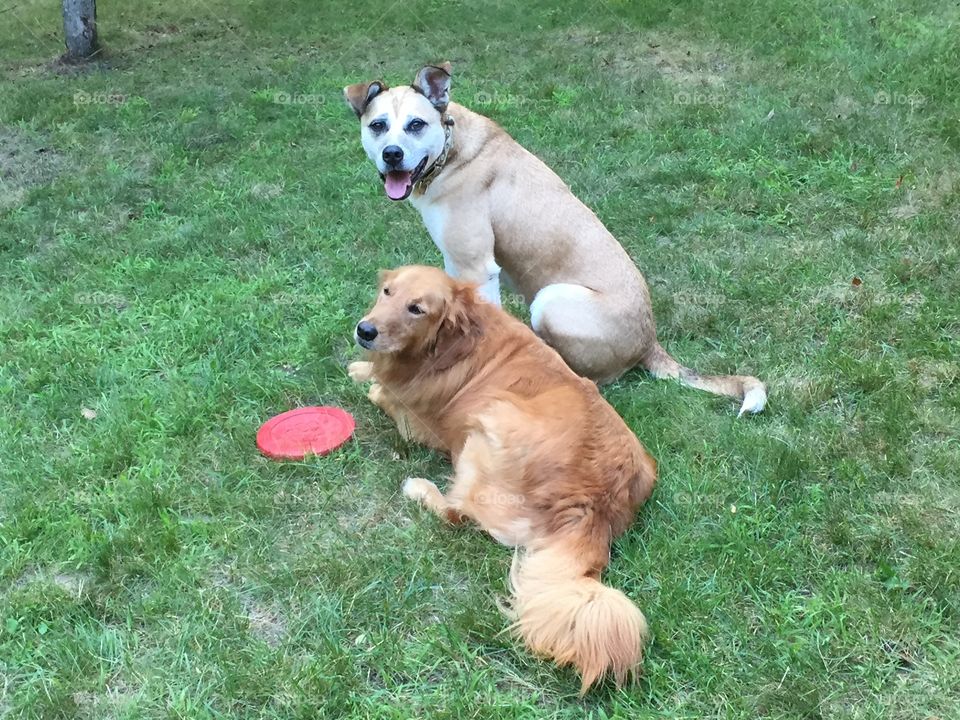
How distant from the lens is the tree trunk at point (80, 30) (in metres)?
9.97

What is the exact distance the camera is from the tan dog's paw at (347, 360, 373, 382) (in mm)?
4176

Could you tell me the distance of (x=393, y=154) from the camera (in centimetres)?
412

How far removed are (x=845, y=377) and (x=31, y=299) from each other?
16.6 feet

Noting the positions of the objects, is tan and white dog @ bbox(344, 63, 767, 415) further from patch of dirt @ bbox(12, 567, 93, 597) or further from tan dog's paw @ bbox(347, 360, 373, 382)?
patch of dirt @ bbox(12, 567, 93, 597)

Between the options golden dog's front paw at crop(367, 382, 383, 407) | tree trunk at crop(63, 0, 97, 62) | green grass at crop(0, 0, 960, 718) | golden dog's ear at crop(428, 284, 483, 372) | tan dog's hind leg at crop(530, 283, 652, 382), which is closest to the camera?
green grass at crop(0, 0, 960, 718)

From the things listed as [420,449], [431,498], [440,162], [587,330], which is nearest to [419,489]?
[431,498]

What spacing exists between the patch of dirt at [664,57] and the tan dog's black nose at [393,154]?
5.54 m

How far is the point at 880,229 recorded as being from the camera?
18.4 feet

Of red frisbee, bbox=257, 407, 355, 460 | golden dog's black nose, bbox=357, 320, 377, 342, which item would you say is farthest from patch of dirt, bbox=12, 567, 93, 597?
golden dog's black nose, bbox=357, 320, 377, 342

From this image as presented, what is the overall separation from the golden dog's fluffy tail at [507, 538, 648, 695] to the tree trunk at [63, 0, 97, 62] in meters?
10.3

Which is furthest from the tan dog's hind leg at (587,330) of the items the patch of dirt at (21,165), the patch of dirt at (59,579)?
the patch of dirt at (21,165)

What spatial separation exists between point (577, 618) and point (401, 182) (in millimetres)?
2603

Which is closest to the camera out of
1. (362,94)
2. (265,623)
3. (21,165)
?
(265,623)

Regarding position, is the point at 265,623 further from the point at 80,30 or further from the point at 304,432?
the point at 80,30
